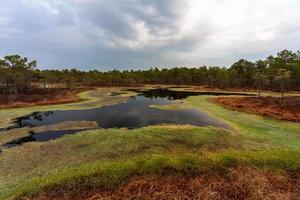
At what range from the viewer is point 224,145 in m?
14.8

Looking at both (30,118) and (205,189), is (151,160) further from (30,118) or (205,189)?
(30,118)

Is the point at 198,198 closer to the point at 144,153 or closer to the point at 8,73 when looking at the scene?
the point at 144,153

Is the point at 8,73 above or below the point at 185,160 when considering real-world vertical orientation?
above

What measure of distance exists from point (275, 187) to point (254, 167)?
1783 mm

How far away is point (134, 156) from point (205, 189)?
5.15 meters

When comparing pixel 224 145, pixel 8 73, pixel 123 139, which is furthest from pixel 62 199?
pixel 8 73

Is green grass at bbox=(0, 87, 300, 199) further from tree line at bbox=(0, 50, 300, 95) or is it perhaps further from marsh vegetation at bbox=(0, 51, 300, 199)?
tree line at bbox=(0, 50, 300, 95)

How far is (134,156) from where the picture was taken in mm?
12508

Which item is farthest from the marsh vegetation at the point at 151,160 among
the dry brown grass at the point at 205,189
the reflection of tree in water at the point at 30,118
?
the reflection of tree in water at the point at 30,118

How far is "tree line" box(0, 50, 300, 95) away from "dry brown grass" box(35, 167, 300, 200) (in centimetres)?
4227

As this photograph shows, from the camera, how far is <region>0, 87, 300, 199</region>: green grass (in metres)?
9.79

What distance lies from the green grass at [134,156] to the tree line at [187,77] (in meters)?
36.5

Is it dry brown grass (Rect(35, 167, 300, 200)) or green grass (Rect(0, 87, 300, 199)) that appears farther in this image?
green grass (Rect(0, 87, 300, 199))

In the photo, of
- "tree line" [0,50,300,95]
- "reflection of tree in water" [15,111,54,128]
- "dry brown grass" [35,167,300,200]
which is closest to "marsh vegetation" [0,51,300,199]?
"dry brown grass" [35,167,300,200]
